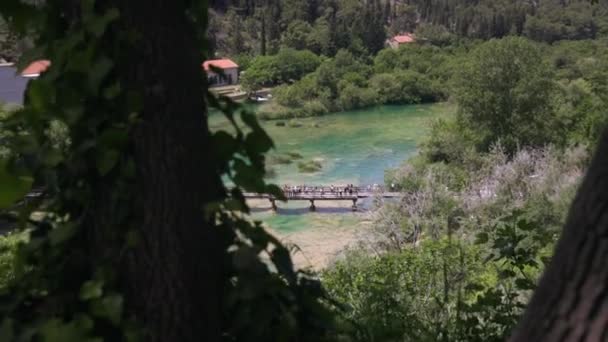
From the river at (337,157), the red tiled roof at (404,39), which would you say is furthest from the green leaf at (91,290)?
the red tiled roof at (404,39)

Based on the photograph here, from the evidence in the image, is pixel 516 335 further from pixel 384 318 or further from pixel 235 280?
pixel 384 318

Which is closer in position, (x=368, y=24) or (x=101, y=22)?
(x=101, y=22)

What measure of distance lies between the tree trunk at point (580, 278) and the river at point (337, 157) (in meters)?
9.62

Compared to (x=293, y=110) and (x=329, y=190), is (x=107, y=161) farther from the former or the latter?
(x=293, y=110)

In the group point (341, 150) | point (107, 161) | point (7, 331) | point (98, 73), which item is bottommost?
point (341, 150)

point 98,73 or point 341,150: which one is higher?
point 98,73

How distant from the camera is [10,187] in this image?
1.19 m

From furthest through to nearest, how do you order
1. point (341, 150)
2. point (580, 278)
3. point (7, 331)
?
point (341, 150), point (7, 331), point (580, 278)

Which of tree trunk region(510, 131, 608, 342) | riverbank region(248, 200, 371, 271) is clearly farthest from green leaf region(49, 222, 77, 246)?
riverbank region(248, 200, 371, 271)

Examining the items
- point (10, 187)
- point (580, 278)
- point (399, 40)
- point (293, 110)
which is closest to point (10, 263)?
point (10, 187)

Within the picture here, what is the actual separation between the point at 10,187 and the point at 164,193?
0.26 meters

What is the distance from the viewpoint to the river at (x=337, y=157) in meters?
17.6

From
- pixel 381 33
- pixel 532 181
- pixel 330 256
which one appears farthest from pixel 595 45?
pixel 330 256

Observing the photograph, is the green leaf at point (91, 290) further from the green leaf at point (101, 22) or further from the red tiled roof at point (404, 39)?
the red tiled roof at point (404, 39)
